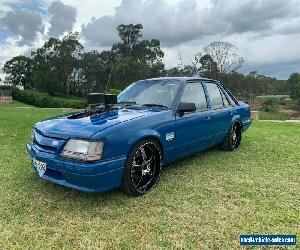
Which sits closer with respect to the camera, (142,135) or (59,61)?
(142,135)

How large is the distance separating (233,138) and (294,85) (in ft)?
244

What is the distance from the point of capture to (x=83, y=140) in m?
3.56

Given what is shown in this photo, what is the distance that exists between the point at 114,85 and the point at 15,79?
3361 cm

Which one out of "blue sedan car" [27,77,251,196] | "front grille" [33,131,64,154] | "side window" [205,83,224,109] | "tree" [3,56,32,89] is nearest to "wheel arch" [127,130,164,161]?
"blue sedan car" [27,77,251,196]

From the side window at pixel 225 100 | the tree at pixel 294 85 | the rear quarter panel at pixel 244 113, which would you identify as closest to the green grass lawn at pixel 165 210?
the side window at pixel 225 100

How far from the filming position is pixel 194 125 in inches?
197

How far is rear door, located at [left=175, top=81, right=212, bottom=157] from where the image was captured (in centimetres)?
475

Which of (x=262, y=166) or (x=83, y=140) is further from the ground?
(x=83, y=140)

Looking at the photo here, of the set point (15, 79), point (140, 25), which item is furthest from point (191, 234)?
point (15, 79)

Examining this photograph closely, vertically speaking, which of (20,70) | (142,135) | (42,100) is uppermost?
(20,70)

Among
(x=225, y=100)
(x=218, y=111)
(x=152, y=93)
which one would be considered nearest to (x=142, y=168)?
(x=152, y=93)

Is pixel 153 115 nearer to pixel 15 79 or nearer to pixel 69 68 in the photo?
pixel 69 68

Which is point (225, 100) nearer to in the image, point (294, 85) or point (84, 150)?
point (84, 150)

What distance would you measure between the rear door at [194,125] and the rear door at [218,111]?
19 cm
